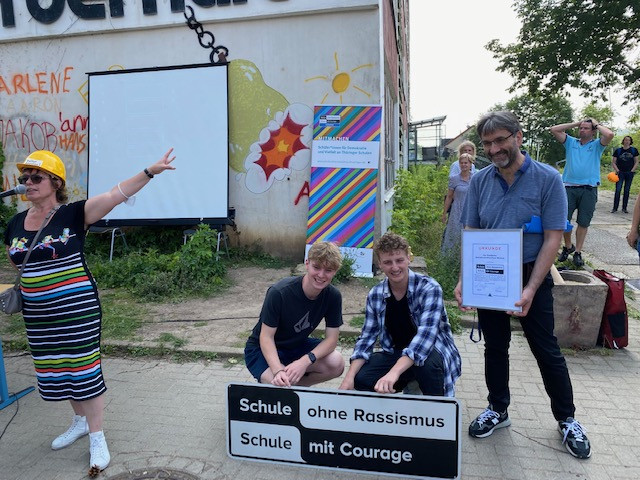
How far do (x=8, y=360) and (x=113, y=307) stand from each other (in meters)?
1.32

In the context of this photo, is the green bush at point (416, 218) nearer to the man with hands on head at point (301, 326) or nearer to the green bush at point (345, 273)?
the green bush at point (345, 273)

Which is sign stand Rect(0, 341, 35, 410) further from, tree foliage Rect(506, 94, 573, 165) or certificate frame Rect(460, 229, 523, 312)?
tree foliage Rect(506, 94, 573, 165)

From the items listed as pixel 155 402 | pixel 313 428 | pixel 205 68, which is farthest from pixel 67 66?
pixel 313 428

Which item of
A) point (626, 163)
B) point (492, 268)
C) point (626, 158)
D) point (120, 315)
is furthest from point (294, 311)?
point (626, 158)

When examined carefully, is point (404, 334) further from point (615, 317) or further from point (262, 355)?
point (615, 317)

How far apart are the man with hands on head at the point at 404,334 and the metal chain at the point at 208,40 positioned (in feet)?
17.9

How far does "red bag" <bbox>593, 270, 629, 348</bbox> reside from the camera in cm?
415

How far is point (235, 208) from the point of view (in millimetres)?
7602

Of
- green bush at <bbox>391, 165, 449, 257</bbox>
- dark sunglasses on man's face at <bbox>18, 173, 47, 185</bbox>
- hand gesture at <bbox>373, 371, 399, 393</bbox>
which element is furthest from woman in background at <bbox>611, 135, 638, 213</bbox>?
dark sunglasses on man's face at <bbox>18, 173, 47, 185</bbox>

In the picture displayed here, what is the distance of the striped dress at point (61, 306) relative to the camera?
2.64m

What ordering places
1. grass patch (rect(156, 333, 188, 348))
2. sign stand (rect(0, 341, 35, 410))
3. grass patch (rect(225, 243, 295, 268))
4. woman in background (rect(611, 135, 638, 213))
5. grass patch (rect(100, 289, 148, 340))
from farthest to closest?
woman in background (rect(611, 135, 638, 213))
grass patch (rect(225, 243, 295, 268))
grass patch (rect(100, 289, 148, 340))
grass patch (rect(156, 333, 188, 348))
sign stand (rect(0, 341, 35, 410))

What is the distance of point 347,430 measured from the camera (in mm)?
2506

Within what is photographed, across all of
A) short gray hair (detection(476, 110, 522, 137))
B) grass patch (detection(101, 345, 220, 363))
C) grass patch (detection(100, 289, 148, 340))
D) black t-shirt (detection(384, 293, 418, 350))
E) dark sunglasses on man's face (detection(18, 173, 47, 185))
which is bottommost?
grass patch (detection(101, 345, 220, 363))

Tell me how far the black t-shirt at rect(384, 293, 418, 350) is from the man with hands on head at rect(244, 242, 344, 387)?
1.04 ft
